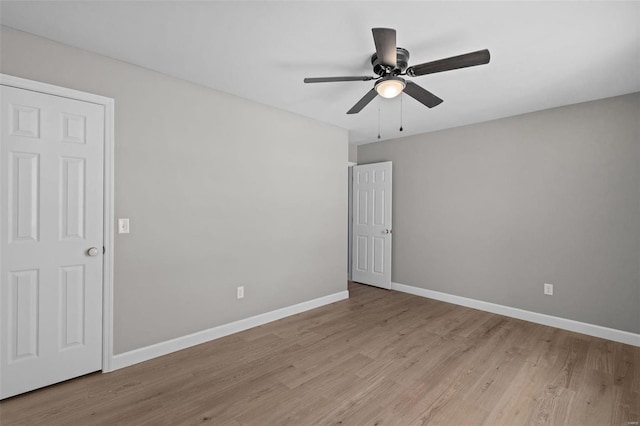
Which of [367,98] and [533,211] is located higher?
[367,98]

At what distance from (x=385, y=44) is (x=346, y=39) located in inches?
16.7

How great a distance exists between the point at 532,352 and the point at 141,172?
395cm

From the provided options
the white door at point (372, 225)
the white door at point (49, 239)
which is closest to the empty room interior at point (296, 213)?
the white door at point (49, 239)

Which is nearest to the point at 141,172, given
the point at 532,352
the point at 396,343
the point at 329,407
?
the point at 329,407

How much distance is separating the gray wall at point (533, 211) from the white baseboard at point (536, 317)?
0.06m

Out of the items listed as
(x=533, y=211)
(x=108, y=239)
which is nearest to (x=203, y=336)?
(x=108, y=239)

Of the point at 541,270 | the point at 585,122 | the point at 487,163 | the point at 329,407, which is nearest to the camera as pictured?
the point at 329,407

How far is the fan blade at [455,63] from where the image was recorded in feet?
5.93

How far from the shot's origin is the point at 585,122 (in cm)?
326

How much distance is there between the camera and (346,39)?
212 cm

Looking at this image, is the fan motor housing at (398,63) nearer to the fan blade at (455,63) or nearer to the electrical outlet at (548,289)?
the fan blade at (455,63)

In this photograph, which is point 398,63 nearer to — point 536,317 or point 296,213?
point 296,213

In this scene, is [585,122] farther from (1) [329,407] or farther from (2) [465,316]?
(1) [329,407]

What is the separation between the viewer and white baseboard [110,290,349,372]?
8.15 ft
